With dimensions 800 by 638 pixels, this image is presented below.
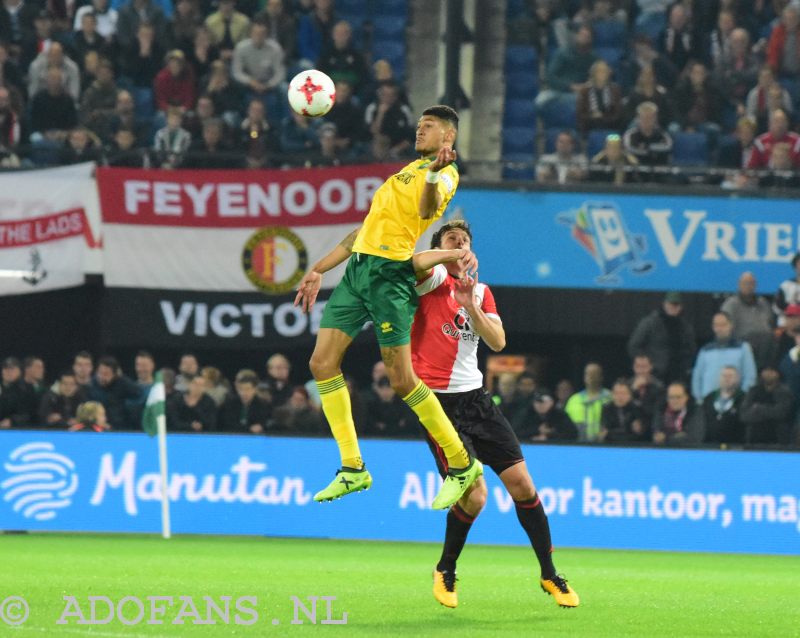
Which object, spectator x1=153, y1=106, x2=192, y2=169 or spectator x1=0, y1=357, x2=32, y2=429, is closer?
spectator x1=0, y1=357, x2=32, y2=429

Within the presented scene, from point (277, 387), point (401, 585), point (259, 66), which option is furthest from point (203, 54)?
point (401, 585)

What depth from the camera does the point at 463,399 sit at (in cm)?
988

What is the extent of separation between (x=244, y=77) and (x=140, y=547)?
780cm

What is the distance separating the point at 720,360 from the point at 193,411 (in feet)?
19.0

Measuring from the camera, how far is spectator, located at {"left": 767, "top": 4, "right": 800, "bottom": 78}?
21.0 meters

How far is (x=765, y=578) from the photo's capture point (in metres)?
12.8

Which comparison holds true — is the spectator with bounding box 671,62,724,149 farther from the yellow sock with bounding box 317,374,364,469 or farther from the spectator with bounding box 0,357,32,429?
the yellow sock with bounding box 317,374,364,469

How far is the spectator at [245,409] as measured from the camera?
57.3ft

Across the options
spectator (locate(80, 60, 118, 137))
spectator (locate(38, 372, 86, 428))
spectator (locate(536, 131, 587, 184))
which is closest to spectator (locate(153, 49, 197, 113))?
spectator (locate(80, 60, 118, 137))

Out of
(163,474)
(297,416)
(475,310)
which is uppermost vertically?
(475,310)

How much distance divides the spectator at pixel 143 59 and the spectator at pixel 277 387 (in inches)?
201

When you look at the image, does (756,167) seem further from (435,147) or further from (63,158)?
(435,147)

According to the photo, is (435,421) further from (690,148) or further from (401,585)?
(690,148)

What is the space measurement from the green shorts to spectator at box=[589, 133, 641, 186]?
29.5 feet
